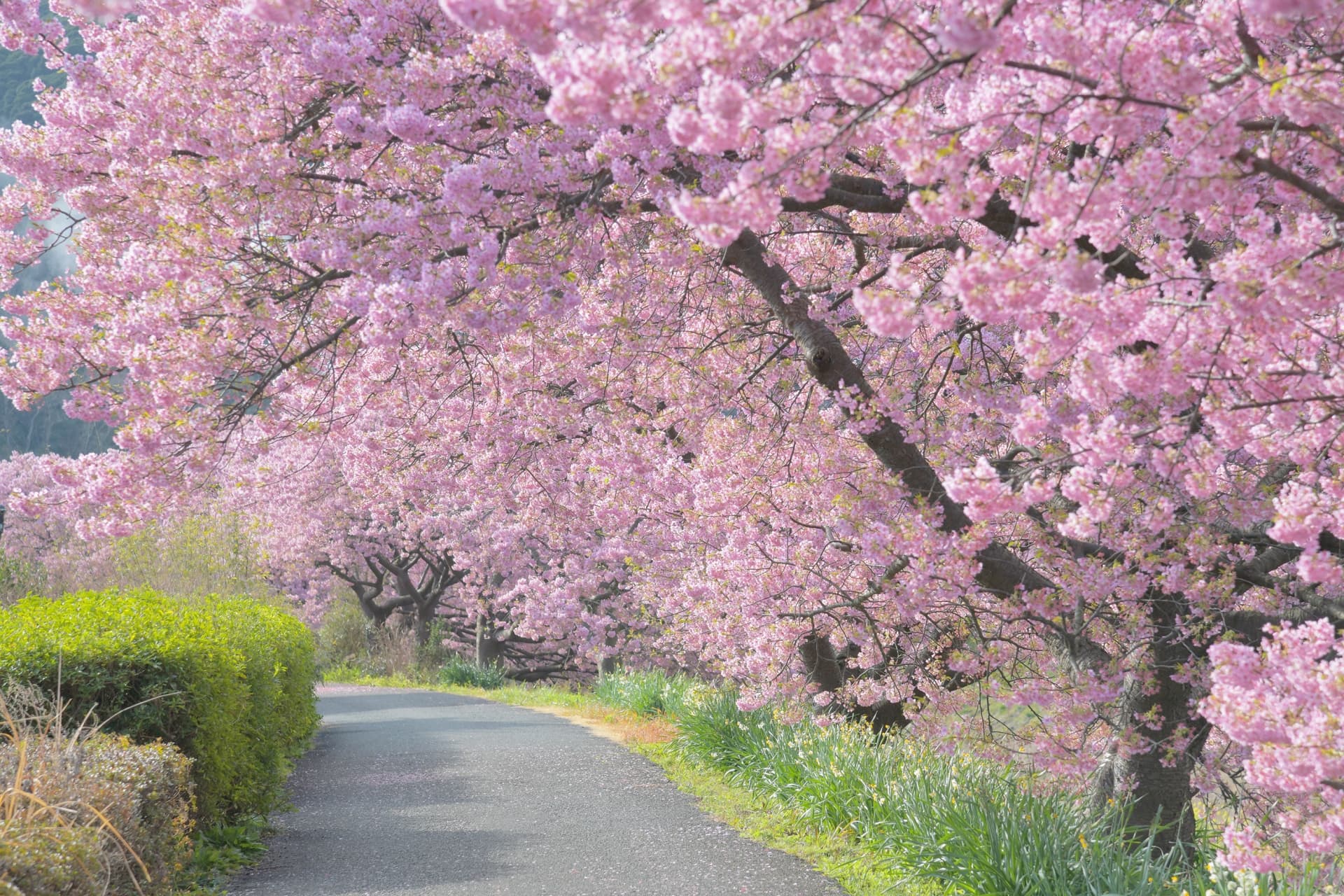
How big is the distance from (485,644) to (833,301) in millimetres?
22203

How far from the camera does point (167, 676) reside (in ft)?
23.1

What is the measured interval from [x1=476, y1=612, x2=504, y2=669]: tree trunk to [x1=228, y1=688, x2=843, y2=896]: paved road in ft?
45.5

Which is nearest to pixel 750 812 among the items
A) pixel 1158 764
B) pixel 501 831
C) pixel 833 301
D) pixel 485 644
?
pixel 501 831

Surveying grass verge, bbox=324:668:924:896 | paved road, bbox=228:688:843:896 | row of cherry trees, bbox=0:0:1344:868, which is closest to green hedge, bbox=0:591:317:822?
paved road, bbox=228:688:843:896

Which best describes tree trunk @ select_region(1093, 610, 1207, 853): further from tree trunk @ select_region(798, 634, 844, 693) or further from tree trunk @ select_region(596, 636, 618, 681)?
tree trunk @ select_region(596, 636, 618, 681)

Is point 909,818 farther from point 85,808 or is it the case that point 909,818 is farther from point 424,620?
point 424,620

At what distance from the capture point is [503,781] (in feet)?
35.1

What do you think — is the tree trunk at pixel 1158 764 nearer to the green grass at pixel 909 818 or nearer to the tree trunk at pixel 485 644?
the green grass at pixel 909 818

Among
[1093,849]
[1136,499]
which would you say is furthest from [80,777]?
[1136,499]

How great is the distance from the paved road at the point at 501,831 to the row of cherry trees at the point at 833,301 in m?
1.63

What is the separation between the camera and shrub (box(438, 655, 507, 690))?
25328 millimetres

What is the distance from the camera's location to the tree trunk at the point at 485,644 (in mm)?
27925

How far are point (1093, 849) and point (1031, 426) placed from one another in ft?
9.61

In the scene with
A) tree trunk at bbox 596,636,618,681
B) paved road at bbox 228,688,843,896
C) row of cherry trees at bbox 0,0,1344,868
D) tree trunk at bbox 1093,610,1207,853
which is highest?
row of cherry trees at bbox 0,0,1344,868
